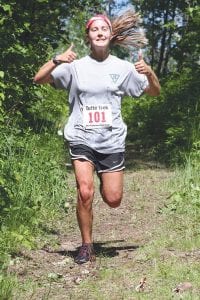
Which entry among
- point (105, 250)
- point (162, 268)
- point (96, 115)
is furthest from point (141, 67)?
point (105, 250)

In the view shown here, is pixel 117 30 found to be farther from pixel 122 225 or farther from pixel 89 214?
pixel 122 225

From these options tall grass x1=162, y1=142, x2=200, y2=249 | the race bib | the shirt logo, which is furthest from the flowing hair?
tall grass x1=162, y1=142, x2=200, y2=249

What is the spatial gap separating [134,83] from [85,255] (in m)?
1.58

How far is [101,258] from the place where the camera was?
5.17 metres

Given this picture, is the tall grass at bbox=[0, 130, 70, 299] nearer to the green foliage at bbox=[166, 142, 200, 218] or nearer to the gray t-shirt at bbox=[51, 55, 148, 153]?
the gray t-shirt at bbox=[51, 55, 148, 153]

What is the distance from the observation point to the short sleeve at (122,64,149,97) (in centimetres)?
514

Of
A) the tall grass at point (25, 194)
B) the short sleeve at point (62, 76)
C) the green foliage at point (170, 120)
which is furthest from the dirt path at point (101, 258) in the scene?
the green foliage at point (170, 120)

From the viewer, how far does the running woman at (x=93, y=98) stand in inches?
196

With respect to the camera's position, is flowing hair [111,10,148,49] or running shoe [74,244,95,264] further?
flowing hair [111,10,148,49]

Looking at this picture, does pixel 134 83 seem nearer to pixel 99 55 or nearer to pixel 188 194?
pixel 99 55

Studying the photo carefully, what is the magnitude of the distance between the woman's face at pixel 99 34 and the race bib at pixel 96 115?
53cm

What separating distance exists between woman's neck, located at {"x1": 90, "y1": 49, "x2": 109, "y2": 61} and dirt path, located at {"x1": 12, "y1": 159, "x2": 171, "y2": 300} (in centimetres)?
176

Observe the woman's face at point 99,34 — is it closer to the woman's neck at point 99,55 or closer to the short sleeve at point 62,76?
the woman's neck at point 99,55

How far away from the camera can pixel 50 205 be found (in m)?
6.78
